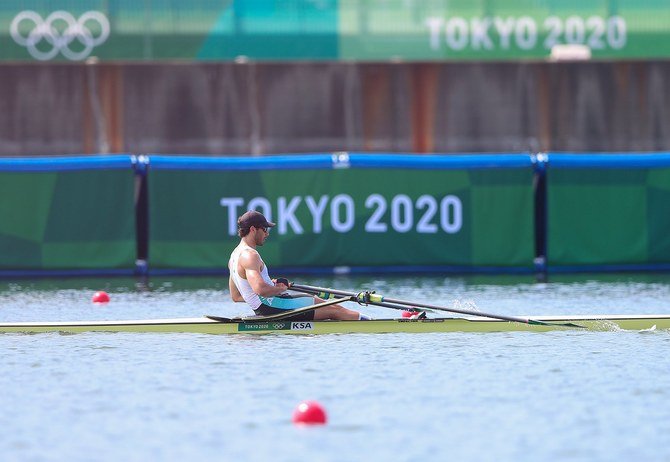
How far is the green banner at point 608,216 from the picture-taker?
24938mm

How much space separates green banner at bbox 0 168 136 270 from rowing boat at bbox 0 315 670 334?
8467mm

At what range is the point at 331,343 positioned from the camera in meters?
15.8

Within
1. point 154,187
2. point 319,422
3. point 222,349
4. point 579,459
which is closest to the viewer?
point 579,459

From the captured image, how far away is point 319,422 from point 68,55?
1620 centimetres

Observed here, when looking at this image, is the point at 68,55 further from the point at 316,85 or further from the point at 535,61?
the point at 535,61

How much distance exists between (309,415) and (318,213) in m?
13.6

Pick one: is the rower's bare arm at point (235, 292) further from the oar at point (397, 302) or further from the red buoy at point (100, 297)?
the red buoy at point (100, 297)

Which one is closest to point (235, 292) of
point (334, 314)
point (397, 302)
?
point (334, 314)

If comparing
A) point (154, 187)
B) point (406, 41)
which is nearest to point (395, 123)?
point (406, 41)

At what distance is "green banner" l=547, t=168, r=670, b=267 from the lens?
24938mm

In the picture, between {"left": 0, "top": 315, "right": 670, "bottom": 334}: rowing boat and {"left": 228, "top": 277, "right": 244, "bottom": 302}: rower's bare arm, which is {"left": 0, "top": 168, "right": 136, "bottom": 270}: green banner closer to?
{"left": 0, "top": 315, "right": 670, "bottom": 334}: rowing boat

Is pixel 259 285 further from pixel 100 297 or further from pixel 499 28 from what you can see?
pixel 499 28

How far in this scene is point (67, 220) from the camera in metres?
24.7

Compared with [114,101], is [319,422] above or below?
below
